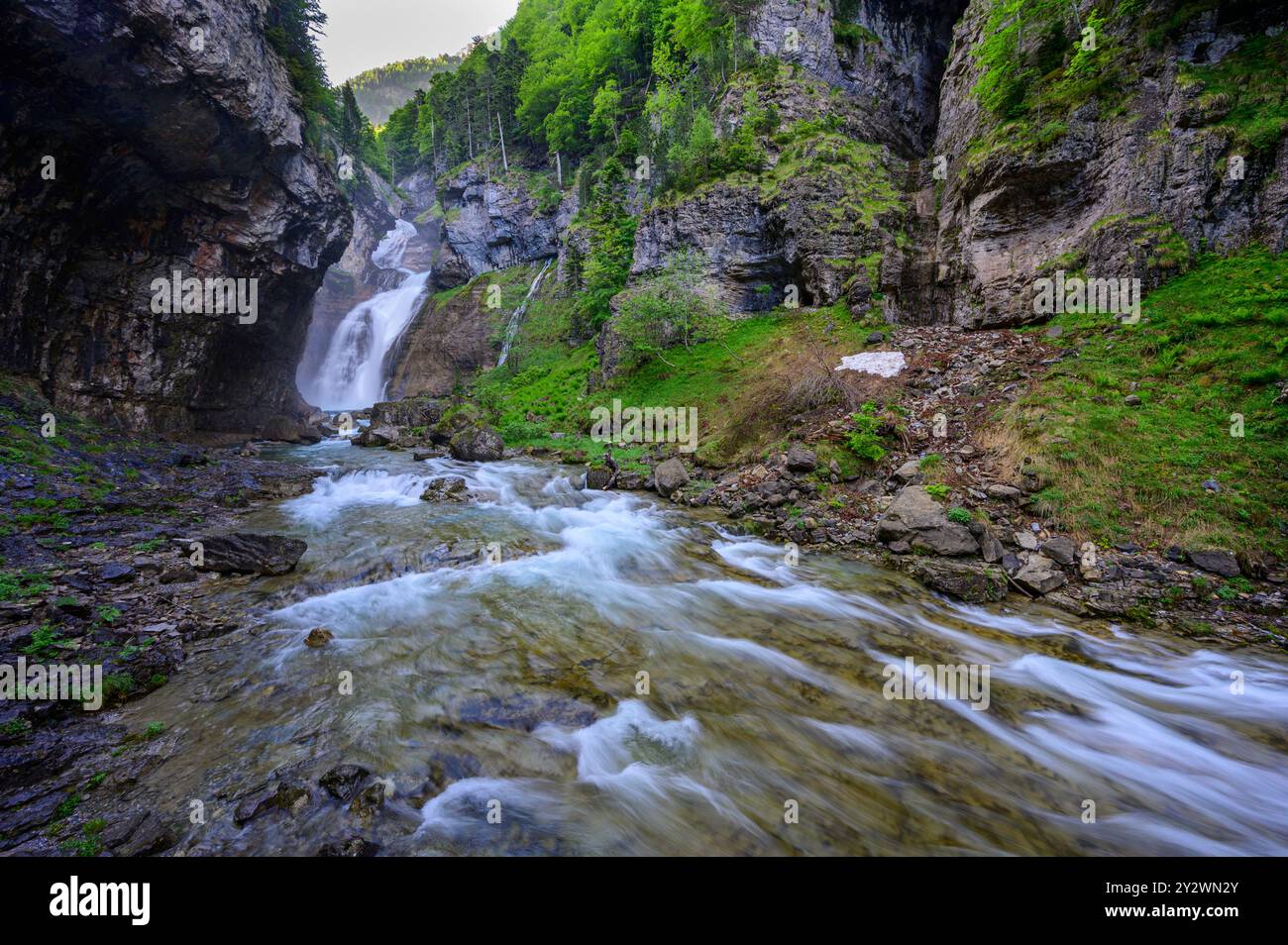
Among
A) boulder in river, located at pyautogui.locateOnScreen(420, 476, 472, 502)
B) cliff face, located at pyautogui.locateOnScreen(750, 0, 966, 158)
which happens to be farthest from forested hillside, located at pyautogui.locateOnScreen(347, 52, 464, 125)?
boulder in river, located at pyautogui.locateOnScreen(420, 476, 472, 502)

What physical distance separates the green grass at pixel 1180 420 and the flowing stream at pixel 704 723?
2.47 metres

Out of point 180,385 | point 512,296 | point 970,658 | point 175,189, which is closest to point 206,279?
point 175,189

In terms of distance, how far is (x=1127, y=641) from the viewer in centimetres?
636

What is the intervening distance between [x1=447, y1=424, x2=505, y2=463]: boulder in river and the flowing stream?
10.4 m

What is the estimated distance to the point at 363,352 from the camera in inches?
1598

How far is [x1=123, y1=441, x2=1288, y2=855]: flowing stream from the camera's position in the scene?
150 inches

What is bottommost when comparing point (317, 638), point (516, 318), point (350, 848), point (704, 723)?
point (704, 723)

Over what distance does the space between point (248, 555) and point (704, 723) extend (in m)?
7.85

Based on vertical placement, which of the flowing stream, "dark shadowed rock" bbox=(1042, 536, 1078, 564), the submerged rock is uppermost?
"dark shadowed rock" bbox=(1042, 536, 1078, 564)

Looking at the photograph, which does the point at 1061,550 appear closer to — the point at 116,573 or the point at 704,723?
the point at 704,723

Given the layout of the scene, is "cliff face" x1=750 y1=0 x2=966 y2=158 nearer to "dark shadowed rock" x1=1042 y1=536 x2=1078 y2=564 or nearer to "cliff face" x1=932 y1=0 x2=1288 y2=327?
"cliff face" x1=932 y1=0 x2=1288 y2=327

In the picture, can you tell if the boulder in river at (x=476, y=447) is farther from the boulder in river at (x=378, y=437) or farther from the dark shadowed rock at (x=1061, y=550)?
the dark shadowed rock at (x=1061, y=550)

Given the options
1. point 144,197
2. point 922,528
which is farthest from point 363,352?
point 922,528

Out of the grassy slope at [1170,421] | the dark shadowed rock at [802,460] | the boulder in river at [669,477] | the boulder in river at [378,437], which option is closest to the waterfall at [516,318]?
the boulder in river at [378,437]
